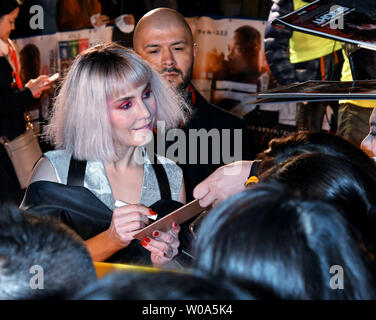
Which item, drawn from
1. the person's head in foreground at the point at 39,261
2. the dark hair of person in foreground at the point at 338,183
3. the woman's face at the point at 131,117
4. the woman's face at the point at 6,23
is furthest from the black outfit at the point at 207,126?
the person's head in foreground at the point at 39,261

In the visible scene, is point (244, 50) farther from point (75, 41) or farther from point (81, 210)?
point (81, 210)

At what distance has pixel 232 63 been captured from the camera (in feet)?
11.7

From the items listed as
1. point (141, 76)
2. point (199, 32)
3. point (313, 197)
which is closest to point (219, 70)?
point (199, 32)

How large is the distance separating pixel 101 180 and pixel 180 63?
38.8 inches

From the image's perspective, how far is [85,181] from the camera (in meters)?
1.57

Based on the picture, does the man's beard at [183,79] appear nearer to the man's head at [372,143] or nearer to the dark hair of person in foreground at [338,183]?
the man's head at [372,143]

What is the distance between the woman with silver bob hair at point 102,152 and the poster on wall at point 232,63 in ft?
6.30

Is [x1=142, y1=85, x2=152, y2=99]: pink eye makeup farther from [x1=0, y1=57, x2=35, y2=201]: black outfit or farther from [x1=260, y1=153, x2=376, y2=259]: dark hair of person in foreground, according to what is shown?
[x1=0, y1=57, x2=35, y2=201]: black outfit

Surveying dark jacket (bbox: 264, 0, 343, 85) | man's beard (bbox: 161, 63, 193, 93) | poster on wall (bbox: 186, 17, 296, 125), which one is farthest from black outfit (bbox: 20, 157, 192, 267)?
poster on wall (bbox: 186, 17, 296, 125)

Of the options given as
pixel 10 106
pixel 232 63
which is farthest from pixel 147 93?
pixel 232 63

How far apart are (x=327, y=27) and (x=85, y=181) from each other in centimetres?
92

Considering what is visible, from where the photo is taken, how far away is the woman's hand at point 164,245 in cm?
134

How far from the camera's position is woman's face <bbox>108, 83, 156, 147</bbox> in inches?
61.8
